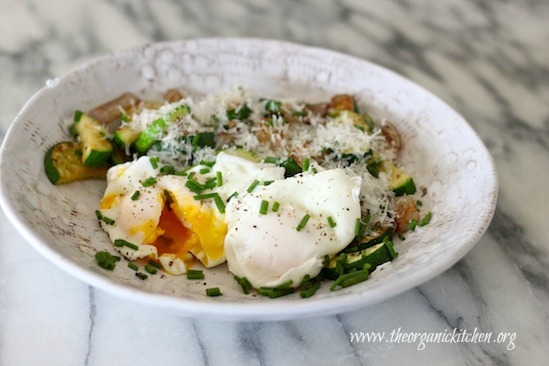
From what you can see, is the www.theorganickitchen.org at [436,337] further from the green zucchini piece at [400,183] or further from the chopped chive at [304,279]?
the green zucchini piece at [400,183]

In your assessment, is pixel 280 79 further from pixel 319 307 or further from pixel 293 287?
pixel 319 307

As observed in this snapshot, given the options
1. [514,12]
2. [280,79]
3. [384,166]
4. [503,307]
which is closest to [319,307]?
[503,307]

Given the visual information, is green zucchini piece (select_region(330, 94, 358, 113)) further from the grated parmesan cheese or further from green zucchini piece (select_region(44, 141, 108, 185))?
green zucchini piece (select_region(44, 141, 108, 185))

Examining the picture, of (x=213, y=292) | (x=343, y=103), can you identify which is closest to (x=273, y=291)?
(x=213, y=292)

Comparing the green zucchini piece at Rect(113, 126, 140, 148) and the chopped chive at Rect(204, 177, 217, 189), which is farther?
the green zucchini piece at Rect(113, 126, 140, 148)

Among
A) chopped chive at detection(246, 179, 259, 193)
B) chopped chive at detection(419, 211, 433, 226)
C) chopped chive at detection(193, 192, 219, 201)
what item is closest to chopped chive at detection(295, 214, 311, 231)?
chopped chive at detection(246, 179, 259, 193)

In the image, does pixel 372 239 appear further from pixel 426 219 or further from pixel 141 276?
pixel 141 276
